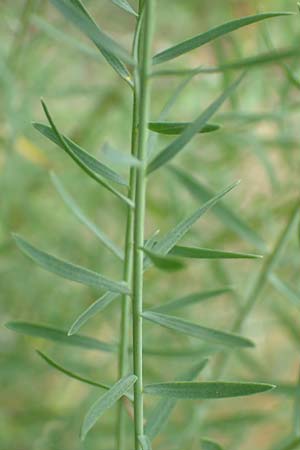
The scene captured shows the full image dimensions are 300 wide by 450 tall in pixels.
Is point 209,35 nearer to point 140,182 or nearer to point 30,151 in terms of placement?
point 140,182

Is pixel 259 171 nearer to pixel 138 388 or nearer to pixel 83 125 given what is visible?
pixel 83 125

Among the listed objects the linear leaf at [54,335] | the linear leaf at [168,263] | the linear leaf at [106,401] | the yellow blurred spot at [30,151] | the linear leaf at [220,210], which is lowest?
the linear leaf at [106,401]

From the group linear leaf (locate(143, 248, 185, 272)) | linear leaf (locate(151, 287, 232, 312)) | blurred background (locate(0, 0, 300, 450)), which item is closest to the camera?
linear leaf (locate(143, 248, 185, 272))

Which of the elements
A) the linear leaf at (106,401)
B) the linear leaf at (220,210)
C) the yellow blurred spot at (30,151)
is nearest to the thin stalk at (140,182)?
the linear leaf at (106,401)

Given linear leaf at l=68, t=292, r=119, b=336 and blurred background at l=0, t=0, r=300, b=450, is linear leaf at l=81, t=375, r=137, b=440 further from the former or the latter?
blurred background at l=0, t=0, r=300, b=450

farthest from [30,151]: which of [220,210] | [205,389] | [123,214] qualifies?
[205,389]

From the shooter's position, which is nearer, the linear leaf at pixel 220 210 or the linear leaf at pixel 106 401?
the linear leaf at pixel 106 401

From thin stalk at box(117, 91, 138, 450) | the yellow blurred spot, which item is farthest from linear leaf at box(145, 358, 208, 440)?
the yellow blurred spot

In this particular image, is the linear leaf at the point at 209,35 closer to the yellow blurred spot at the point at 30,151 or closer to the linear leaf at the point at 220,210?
the linear leaf at the point at 220,210
